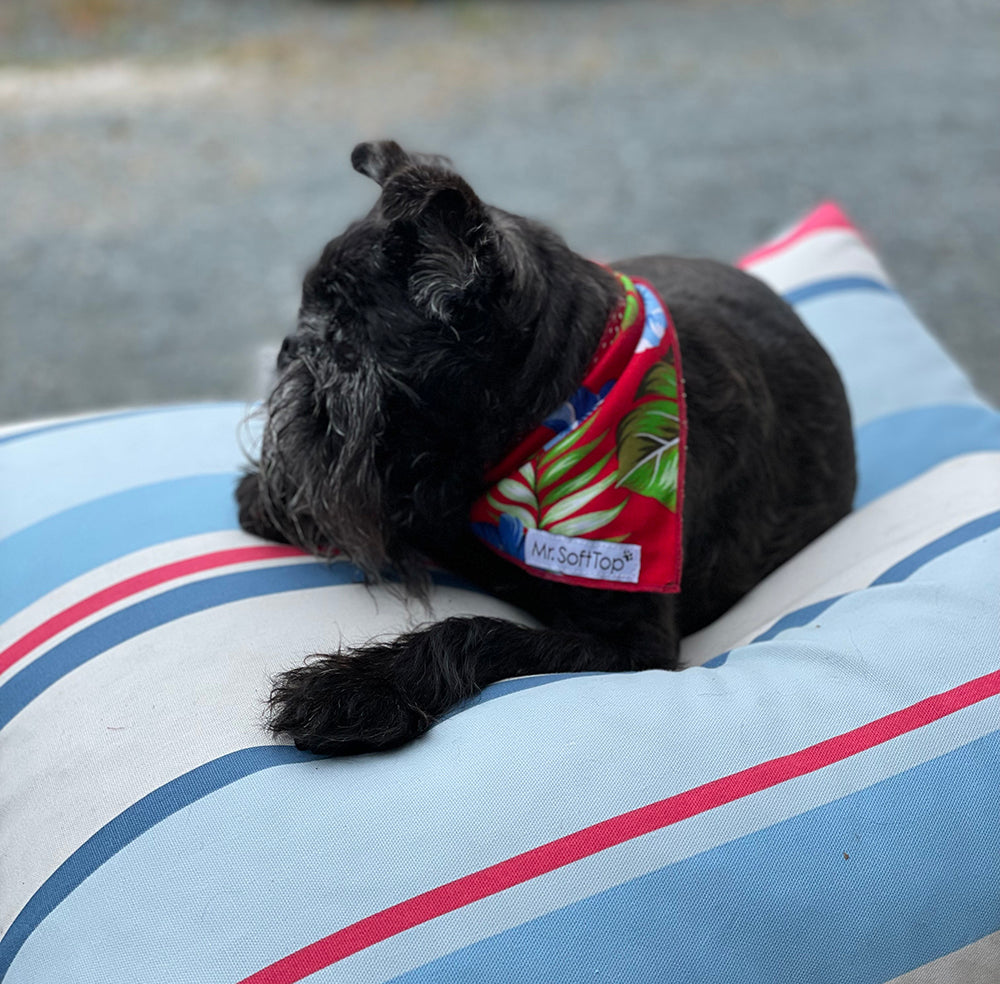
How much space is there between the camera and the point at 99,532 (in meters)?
1.94

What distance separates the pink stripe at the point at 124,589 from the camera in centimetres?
173

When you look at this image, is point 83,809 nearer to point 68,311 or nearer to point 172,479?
point 172,479

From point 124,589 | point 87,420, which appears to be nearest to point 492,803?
point 124,589

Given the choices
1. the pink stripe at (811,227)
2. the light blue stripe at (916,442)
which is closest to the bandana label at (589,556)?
the light blue stripe at (916,442)

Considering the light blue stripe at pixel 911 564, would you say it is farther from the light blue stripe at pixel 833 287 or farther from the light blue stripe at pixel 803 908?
the light blue stripe at pixel 833 287

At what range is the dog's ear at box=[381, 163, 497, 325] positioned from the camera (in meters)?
1.67

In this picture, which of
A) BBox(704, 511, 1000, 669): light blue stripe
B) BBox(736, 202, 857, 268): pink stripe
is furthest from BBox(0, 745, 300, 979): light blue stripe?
BBox(736, 202, 857, 268): pink stripe

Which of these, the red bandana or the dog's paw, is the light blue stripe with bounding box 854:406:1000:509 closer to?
the red bandana

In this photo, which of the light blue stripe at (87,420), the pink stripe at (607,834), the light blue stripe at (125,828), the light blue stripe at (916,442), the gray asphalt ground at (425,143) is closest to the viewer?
the pink stripe at (607,834)

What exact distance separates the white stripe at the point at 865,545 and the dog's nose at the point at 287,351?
0.96 m

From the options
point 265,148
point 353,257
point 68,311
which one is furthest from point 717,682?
point 265,148

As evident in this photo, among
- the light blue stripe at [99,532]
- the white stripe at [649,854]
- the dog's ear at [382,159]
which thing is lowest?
the white stripe at [649,854]

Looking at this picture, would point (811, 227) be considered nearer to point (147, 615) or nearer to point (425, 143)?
point (147, 615)

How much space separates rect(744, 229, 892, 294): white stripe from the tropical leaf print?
4.33 ft
